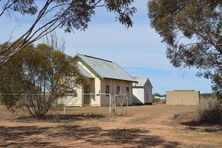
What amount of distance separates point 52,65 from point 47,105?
246 centimetres

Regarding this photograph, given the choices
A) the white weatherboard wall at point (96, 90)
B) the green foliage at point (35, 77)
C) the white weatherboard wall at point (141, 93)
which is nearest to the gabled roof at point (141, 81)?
the white weatherboard wall at point (141, 93)

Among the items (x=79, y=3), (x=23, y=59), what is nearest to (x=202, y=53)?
(x=79, y=3)

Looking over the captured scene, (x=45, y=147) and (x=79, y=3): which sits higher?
(x=79, y=3)

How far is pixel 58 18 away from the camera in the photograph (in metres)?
20.5

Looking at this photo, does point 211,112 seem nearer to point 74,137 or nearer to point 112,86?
point 74,137

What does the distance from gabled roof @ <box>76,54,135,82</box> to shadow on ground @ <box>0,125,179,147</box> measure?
24689mm

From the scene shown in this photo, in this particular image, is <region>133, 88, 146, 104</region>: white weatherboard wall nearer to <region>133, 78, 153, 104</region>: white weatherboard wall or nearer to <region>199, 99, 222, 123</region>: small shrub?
<region>133, 78, 153, 104</region>: white weatherboard wall

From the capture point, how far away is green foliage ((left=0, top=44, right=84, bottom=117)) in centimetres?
3133

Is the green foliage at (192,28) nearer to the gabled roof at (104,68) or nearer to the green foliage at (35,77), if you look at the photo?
the green foliage at (35,77)

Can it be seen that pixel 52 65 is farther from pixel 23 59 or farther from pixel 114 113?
pixel 114 113

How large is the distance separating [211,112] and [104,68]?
2443 centimetres

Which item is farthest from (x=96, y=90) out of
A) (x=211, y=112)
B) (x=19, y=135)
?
(x=19, y=135)

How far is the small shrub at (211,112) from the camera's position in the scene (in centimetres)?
3035

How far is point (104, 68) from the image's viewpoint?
2135 inches
